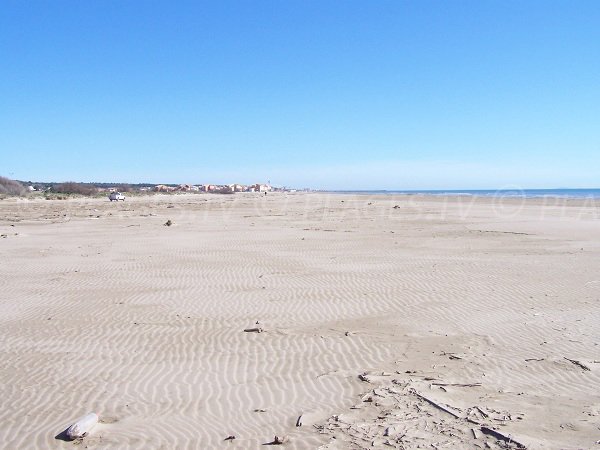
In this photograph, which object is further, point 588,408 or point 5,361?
point 5,361

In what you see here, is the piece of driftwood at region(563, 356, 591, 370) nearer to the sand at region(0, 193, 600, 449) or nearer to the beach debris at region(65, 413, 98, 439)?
the sand at region(0, 193, 600, 449)

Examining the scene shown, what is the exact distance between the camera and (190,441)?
474 cm

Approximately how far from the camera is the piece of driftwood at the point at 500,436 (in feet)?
14.7

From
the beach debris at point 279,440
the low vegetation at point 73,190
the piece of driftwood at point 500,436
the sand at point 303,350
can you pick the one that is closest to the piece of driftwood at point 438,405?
the sand at point 303,350

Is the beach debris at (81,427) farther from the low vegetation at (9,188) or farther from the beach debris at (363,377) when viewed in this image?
the low vegetation at (9,188)

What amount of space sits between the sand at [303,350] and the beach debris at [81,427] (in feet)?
0.19

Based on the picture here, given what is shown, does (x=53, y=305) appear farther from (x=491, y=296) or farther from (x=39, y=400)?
(x=491, y=296)

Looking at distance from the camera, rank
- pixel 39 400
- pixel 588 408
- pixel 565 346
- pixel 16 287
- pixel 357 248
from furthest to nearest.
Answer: pixel 357 248
pixel 16 287
pixel 565 346
pixel 39 400
pixel 588 408

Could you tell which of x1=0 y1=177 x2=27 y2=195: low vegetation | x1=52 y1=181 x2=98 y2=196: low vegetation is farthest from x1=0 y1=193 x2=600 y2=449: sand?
x1=52 y1=181 x2=98 y2=196: low vegetation

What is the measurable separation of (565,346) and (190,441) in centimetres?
525

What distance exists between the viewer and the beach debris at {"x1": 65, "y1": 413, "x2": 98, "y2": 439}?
477 cm

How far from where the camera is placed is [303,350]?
24.0ft

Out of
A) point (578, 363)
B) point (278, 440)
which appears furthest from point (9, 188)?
point (578, 363)

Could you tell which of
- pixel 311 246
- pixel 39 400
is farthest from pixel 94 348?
pixel 311 246
